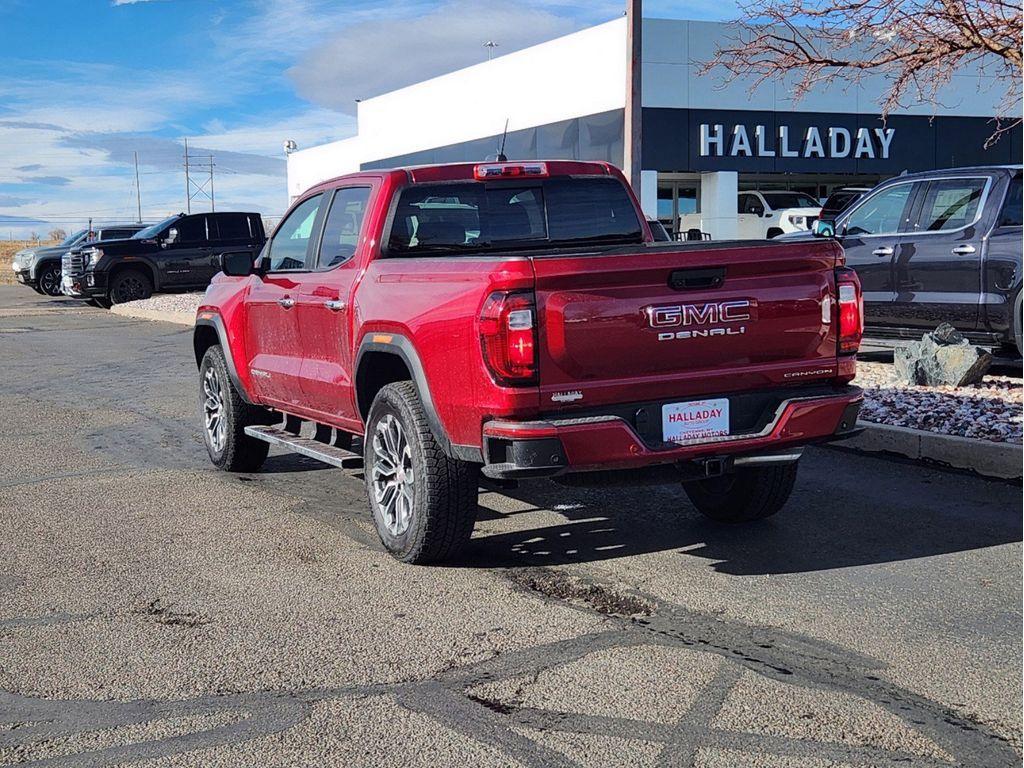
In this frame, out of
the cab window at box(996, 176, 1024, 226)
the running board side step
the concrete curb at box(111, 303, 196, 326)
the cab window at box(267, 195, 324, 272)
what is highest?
the cab window at box(996, 176, 1024, 226)

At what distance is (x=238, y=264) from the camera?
300 inches

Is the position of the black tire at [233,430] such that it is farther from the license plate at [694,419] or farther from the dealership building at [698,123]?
the dealership building at [698,123]

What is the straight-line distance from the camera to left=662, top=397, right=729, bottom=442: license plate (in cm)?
522

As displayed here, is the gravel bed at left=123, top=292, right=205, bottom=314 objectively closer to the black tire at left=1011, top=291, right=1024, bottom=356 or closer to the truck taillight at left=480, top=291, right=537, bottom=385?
the black tire at left=1011, top=291, right=1024, bottom=356

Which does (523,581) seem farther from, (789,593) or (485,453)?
(789,593)

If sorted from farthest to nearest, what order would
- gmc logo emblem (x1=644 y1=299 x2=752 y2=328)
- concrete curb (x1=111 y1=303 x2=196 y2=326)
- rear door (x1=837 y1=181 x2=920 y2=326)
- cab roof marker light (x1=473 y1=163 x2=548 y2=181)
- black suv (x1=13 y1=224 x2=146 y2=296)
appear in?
black suv (x1=13 y1=224 x2=146 y2=296) → concrete curb (x1=111 y1=303 x2=196 y2=326) → rear door (x1=837 y1=181 x2=920 y2=326) → cab roof marker light (x1=473 y1=163 x2=548 y2=181) → gmc logo emblem (x1=644 y1=299 x2=752 y2=328)

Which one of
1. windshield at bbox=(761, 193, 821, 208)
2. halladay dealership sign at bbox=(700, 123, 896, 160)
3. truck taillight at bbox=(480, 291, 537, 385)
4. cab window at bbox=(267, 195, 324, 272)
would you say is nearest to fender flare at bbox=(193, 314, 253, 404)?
cab window at bbox=(267, 195, 324, 272)

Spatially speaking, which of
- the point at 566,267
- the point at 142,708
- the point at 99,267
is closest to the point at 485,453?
Answer: the point at 566,267

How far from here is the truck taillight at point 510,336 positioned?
491 centimetres

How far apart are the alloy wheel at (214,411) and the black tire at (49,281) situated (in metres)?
25.3

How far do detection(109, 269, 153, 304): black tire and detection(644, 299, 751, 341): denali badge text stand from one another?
23.6m

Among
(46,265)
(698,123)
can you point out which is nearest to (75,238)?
(46,265)

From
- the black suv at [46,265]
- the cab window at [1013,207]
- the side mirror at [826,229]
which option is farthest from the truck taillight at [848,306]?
the black suv at [46,265]

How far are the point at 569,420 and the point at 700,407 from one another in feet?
2.14
